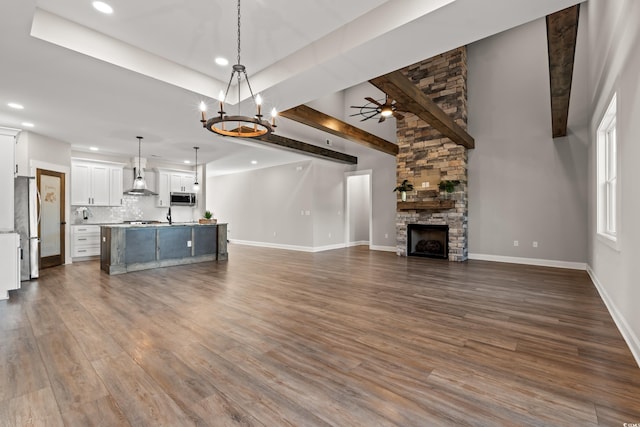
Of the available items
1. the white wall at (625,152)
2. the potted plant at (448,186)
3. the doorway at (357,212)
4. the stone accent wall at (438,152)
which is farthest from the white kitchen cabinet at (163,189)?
the white wall at (625,152)

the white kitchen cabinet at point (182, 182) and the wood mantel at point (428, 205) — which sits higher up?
the white kitchen cabinet at point (182, 182)

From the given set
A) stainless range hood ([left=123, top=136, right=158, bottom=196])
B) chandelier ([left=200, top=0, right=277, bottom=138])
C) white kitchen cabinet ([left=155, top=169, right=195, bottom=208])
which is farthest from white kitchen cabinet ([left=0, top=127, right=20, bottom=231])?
white kitchen cabinet ([left=155, top=169, right=195, bottom=208])

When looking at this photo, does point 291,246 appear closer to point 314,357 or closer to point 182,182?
point 182,182

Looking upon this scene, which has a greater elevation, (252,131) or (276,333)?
(252,131)

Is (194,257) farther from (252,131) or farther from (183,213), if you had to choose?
(252,131)

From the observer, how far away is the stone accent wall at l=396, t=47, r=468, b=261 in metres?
6.96

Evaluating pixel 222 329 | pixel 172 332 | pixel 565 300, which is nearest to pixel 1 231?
pixel 172 332

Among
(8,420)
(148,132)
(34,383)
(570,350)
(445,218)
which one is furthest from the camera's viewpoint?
(445,218)

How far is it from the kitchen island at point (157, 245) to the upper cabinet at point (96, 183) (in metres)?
1.75

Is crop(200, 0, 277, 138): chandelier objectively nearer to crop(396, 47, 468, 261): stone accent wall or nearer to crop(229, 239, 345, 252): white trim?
crop(396, 47, 468, 261): stone accent wall

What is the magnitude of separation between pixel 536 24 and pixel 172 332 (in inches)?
344

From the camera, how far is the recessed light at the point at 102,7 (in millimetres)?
2691

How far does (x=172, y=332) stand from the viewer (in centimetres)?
282

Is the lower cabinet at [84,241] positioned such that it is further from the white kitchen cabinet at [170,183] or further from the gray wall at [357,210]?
the gray wall at [357,210]
